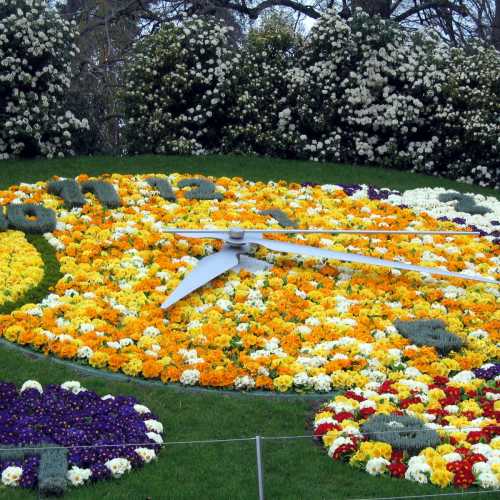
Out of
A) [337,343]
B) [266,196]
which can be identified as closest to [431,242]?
[266,196]

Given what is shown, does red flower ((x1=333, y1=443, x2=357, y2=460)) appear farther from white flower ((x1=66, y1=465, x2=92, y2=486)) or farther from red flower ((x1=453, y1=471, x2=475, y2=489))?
white flower ((x1=66, y1=465, x2=92, y2=486))

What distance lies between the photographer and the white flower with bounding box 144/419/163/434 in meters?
6.42

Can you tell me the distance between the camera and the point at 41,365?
7434 millimetres

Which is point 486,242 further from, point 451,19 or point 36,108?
point 451,19

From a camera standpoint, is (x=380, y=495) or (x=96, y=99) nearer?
(x=380, y=495)

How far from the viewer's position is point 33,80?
1404 cm

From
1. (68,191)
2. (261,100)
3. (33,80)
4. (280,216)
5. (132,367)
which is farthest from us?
(261,100)

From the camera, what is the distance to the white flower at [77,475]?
5598mm

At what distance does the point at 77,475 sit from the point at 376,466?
5.72ft

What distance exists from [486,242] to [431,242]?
68 cm

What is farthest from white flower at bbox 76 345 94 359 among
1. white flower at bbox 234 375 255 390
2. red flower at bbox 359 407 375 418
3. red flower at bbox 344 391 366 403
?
red flower at bbox 359 407 375 418

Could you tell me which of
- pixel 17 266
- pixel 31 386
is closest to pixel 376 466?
pixel 31 386

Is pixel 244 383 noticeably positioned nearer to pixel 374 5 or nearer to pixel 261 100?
pixel 261 100

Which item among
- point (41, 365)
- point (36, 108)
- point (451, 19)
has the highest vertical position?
point (451, 19)
